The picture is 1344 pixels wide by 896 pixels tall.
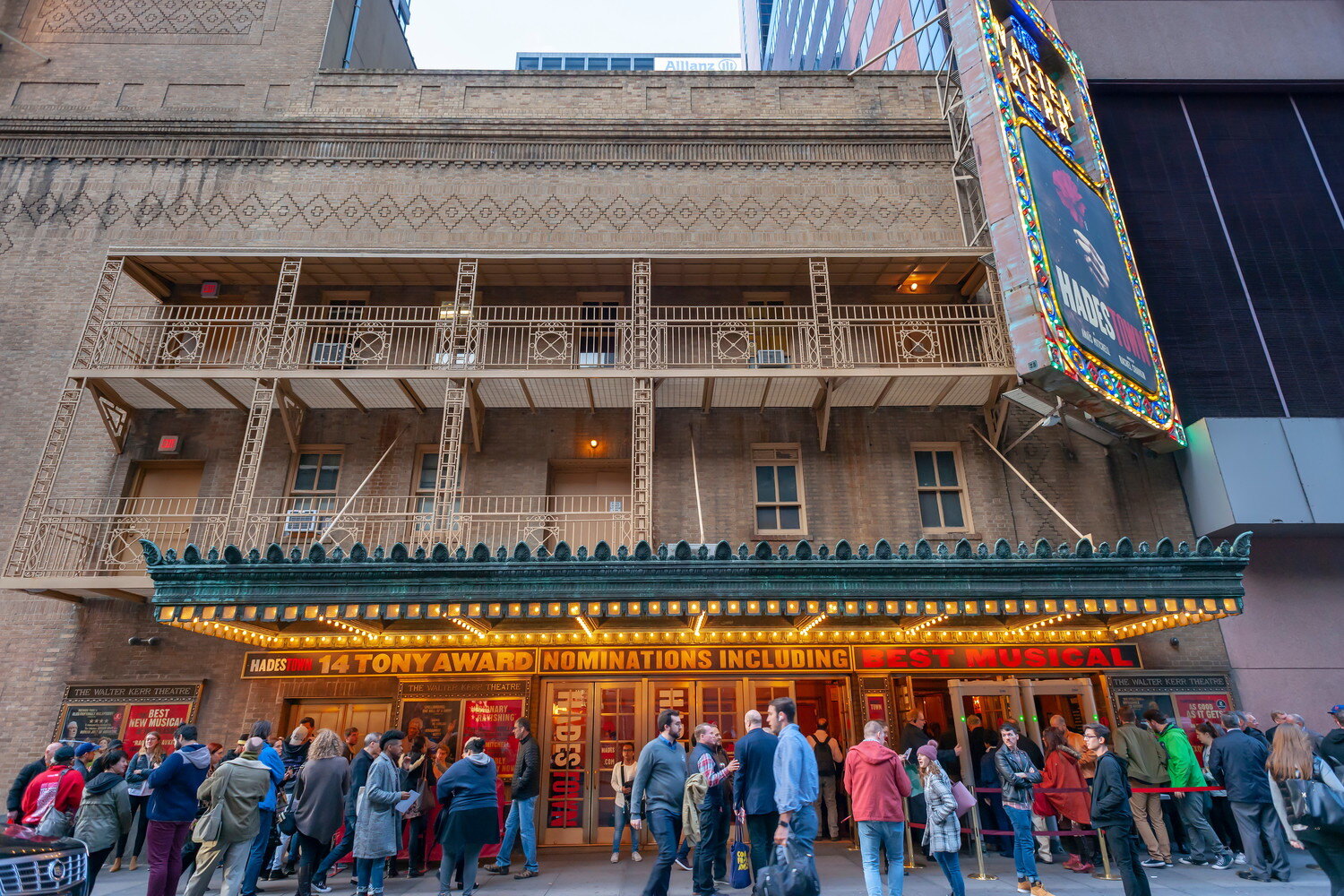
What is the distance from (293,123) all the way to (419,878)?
15.7m

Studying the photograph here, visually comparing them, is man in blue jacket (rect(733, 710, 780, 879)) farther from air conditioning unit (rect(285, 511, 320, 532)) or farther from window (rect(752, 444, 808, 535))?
air conditioning unit (rect(285, 511, 320, 532))

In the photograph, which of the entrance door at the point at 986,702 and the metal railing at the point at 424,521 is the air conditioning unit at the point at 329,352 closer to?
the metal railing at the point at 424,521

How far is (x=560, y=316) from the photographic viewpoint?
16.0 m

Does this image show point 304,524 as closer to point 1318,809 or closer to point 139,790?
point 139,790

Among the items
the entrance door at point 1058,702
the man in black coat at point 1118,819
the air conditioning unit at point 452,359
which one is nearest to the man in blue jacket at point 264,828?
the air conditioning unit at point 452,359

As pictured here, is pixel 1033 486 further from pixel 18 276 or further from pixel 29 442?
pixel 18 276

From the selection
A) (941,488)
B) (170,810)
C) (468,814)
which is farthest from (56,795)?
(941,488)

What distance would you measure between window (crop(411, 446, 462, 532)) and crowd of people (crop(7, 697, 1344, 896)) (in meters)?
4.37

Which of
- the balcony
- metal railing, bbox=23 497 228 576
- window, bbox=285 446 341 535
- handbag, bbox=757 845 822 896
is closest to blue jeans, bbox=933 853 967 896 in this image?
handbag, bbox=757 845 822 896

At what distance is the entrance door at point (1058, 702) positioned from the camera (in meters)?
13.1

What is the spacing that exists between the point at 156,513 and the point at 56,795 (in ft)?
23.2

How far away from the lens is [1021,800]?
355 inches

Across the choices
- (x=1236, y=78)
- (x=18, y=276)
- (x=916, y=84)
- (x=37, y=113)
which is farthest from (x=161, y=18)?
(x=1236, y=78)

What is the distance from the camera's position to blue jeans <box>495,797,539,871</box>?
32.4 ft
